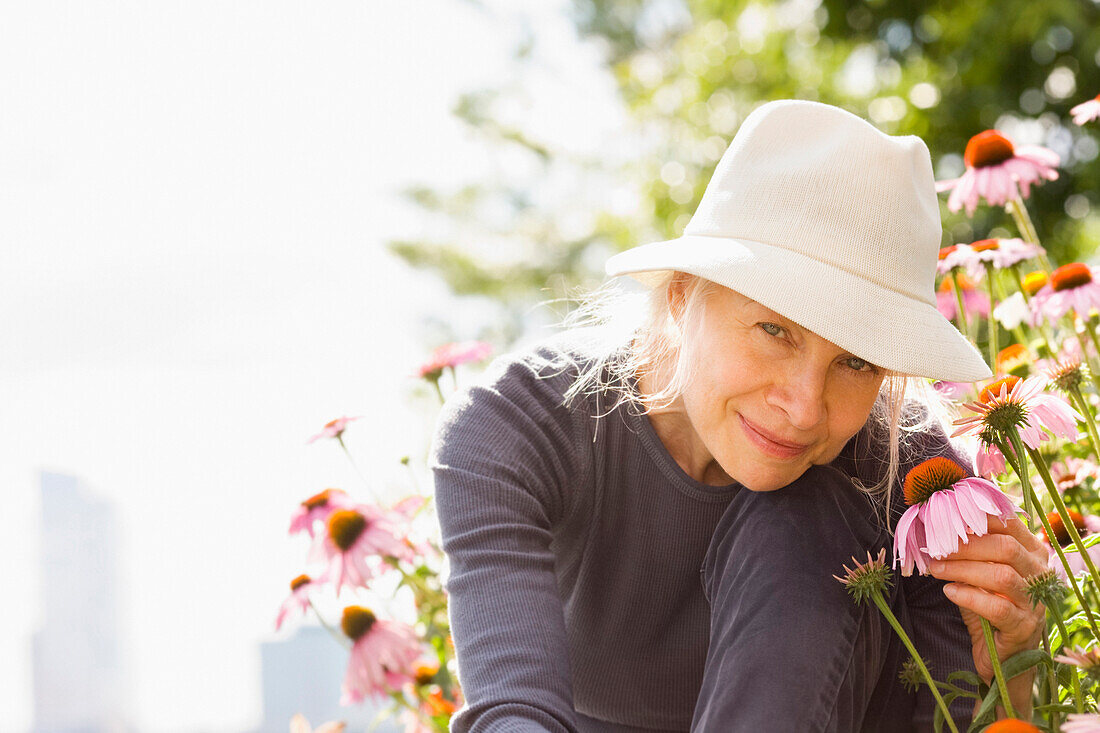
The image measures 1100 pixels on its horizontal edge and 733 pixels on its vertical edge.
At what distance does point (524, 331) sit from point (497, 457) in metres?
11.6

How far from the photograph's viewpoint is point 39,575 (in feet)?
20.9

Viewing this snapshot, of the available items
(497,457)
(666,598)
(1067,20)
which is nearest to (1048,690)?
(666,598)

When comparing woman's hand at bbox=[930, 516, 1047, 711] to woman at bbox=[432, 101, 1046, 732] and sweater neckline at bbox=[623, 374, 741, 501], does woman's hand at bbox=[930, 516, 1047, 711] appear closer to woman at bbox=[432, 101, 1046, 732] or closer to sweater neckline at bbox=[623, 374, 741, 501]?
woman at bbox=[432, 101, 1046, 732]

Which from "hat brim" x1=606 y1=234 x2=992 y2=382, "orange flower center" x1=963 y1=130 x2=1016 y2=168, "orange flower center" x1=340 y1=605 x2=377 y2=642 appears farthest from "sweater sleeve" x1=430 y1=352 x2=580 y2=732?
"orange flower center" x1=963 y1=130 x2=1016 y2=168

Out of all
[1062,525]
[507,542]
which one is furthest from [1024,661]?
[507,542]

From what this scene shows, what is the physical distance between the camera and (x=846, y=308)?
93 cm

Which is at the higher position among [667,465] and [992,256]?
[992,256]

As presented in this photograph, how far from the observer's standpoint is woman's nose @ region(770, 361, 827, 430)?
0.96 meters

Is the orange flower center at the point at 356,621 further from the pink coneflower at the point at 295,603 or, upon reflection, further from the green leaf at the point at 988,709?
the green leaf at the point at 988,709

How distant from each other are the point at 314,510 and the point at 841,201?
1055mm

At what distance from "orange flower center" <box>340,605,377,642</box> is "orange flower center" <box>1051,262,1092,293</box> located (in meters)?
1.14

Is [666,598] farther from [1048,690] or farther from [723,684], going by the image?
[1048,690]

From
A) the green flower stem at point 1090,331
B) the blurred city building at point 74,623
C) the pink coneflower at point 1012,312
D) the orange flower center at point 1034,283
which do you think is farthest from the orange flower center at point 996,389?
the blurred city building at point 74,623

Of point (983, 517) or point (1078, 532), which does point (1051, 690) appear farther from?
point (1078, 532)
